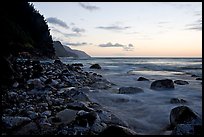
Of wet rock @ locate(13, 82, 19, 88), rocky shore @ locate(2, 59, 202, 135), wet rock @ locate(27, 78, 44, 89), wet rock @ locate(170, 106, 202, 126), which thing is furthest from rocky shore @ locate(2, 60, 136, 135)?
wet rock @ locate(170, 106, 202, 126)

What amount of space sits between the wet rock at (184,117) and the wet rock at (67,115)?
5.65 ft

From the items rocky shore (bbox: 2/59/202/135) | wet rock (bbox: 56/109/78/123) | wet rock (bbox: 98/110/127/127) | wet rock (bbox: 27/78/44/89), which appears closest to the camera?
rocky shore (bbox: 2/59/202/135)

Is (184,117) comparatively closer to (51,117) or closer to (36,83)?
(51,117)

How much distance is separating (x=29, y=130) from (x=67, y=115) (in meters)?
0.90

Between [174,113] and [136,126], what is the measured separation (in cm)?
71

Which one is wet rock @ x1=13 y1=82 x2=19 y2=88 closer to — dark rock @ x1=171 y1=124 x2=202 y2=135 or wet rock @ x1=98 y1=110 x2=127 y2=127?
wet rock @ x1=98 y1=110 x2=127 y2=127

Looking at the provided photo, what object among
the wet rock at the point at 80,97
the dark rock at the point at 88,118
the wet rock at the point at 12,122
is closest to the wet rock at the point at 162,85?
the wet rock at the point at 80,97

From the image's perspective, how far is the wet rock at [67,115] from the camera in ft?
13.0

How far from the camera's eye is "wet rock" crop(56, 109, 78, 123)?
397 centimetres

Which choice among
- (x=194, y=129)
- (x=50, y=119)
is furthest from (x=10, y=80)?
(x=194, y=129)

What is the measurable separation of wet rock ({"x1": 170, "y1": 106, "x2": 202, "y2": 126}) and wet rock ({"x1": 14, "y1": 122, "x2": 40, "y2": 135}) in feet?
7.33

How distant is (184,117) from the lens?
3.93m

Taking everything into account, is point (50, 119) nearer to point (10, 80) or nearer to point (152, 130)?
point (152, 130)

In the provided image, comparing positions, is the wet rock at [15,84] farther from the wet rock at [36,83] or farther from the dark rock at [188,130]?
the dark rock at [188,130]
